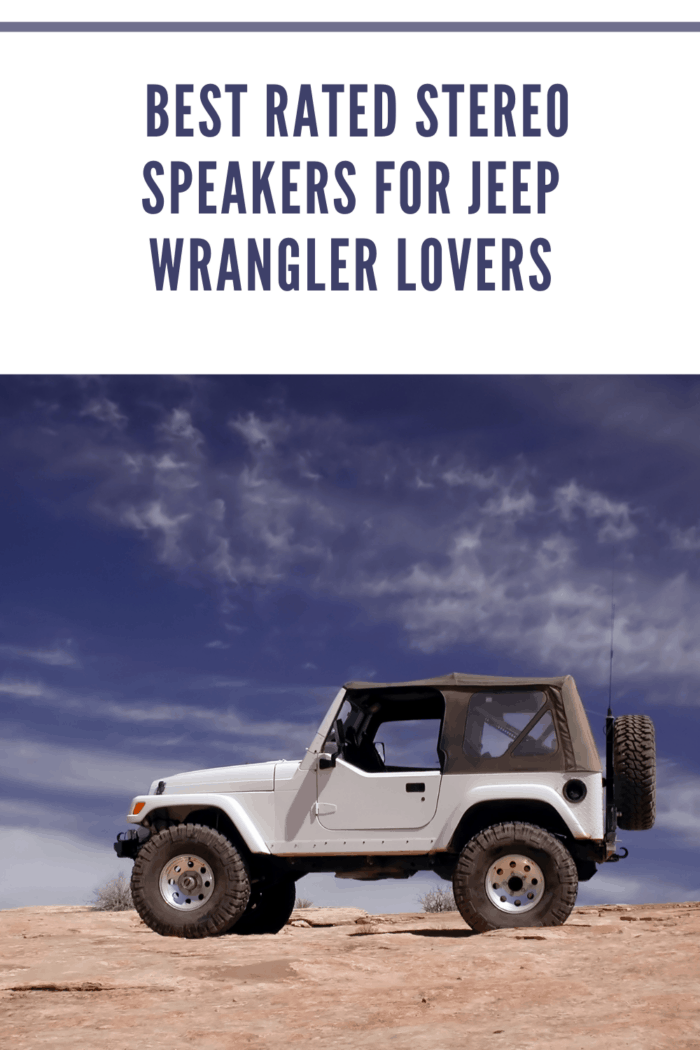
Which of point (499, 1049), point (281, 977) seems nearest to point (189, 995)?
point (281, 977)

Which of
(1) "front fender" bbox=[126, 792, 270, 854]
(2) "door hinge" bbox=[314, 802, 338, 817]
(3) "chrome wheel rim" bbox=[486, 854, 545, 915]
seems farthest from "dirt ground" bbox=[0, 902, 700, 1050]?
(2) "door hinge" bbox=[314, 802, 338, 817]

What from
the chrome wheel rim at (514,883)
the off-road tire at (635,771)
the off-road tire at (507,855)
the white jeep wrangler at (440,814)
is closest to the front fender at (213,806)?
the white jeep wrangler at (440,814)

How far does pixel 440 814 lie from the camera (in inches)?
400

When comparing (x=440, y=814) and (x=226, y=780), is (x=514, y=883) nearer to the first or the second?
(x=440, y=814)

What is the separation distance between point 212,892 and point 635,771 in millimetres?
4338

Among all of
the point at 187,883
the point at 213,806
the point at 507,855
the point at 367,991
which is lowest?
the point at 367,991

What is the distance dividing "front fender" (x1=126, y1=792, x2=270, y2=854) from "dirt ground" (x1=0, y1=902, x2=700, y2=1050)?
3.07ft

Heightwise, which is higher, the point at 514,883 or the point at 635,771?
the point at 635,771

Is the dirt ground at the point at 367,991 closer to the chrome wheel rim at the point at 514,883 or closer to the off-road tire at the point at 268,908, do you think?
the chrome wheel rim at the point at 514,883

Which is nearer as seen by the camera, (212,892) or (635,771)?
(635,771)

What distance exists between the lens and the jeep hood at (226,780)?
1083 cm

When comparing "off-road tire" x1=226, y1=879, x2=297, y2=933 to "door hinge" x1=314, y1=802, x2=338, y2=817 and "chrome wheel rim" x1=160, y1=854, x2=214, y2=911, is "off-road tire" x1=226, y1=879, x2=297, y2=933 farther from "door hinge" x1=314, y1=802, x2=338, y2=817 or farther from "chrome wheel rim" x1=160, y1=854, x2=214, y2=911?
"door hinge" x1=314, y1=802, x2=338, y2=817

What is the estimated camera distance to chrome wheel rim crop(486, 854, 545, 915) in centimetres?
989

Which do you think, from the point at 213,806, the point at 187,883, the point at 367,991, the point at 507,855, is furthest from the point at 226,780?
the point at 367,991
